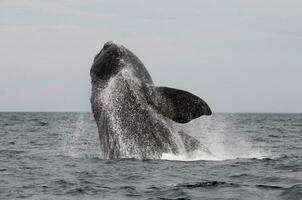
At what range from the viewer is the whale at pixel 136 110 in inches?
510

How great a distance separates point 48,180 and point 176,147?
3388mm

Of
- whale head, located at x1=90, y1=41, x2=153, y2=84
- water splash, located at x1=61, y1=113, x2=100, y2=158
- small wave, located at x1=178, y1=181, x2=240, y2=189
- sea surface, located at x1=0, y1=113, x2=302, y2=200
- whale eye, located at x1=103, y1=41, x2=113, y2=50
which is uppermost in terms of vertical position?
whale eye, located at x1=103, y1=41, x2=113, y2=50

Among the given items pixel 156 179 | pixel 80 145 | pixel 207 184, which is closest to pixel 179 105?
pixel 156 179

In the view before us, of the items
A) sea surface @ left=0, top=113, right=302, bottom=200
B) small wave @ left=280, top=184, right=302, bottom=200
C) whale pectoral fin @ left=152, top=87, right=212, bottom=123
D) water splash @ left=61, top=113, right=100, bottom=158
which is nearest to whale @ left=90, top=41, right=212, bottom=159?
whale pectoral fin @ left=152, top=87, right=212, bottom=123

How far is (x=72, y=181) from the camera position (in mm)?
10898

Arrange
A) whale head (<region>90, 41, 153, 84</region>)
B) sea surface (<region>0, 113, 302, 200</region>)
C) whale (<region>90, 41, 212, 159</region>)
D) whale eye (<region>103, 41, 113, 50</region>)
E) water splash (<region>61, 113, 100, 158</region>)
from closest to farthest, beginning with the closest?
1. sea surface (<region>0, 113, 302, 200</region>)
2. whale (<region>90, 41, 212, 159</region>)
3. whale head (<region>90, 41, 153, 84</region>)
4. whale eye (<region>103, 41, 113, 50</region>)
5. water splash (<region>61, 113, 100, 158</region>)

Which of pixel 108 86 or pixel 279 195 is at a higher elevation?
pixel 108 86

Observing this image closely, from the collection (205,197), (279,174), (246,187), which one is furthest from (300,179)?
(205,197)

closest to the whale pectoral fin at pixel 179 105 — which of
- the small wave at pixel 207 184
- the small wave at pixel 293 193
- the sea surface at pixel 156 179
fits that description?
the sea surface at pixel 156 179

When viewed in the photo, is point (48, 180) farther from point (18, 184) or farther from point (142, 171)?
point (142, 171)

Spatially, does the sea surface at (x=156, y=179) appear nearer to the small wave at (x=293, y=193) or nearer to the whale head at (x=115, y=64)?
the small wave at (x=293, y=193)

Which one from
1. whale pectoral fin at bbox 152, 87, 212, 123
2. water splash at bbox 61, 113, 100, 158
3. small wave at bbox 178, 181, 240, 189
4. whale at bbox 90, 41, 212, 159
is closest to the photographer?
small wave at bbox 178, 181, 240, 189

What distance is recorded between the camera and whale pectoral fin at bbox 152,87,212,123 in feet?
41.1

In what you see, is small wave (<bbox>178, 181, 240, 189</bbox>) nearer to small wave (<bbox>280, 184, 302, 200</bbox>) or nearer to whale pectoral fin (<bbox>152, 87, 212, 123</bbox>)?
small wave (<bbox>280, 184, 302, 200</bbox>)
